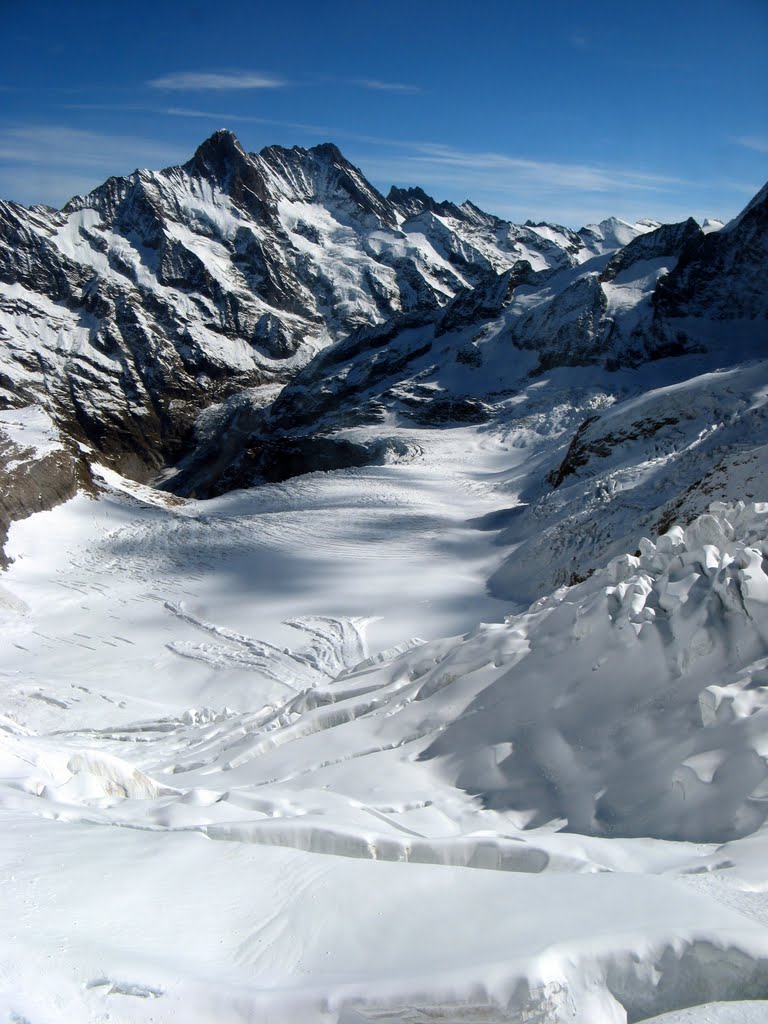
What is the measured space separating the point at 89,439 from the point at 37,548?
83711mm

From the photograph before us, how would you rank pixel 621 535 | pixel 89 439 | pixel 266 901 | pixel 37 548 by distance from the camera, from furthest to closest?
pixel 89 439 → pixel 37 548 → pixel 621 535 → pixel 266 901

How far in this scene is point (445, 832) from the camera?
5629 millimetres

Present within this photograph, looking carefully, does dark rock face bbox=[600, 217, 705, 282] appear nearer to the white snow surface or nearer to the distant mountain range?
the distant mountain range

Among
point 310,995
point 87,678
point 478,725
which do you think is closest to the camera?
point 310,995

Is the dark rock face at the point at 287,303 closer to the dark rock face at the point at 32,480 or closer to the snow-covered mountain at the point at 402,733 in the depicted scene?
the dark rock face at the point at 32,480

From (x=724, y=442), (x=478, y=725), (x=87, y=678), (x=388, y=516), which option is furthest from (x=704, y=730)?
(x=388, y=516)

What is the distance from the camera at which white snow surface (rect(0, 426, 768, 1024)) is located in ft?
10.3

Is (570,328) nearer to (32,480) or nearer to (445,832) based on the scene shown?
(32,480)

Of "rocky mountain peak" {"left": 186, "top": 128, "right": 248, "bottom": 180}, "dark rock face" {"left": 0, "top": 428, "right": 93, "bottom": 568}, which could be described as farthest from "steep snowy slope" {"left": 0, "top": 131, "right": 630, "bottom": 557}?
"dark rock face" {"left": 0, "top": 428, "right": 93, "bottom": 568}

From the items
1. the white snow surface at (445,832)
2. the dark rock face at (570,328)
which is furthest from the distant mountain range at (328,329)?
the white snow surface at (445,832)

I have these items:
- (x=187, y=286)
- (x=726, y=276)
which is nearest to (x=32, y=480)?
(x=726, y=276)

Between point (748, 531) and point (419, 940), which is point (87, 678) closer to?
point (748, 531)

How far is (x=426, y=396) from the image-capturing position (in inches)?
2648

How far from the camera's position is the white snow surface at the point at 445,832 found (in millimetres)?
3129
